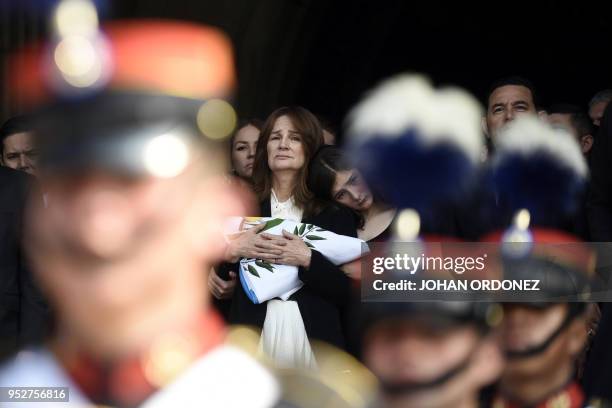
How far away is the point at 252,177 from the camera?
364 cm

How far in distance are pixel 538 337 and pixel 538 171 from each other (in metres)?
0.57

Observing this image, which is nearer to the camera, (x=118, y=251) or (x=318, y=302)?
(x=118, y=251)

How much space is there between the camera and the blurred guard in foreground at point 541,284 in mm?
3234

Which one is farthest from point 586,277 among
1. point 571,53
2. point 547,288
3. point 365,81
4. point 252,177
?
point 571,53

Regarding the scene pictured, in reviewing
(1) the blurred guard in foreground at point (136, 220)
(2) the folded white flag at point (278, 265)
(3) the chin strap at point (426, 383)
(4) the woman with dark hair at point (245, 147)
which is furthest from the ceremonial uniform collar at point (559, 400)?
(1) the blurred guard in foreground at point (136, 220)

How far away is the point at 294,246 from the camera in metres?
3.42

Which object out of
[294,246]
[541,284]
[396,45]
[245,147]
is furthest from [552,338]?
[396,45]

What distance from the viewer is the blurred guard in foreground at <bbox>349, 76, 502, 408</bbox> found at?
3023 millimetres

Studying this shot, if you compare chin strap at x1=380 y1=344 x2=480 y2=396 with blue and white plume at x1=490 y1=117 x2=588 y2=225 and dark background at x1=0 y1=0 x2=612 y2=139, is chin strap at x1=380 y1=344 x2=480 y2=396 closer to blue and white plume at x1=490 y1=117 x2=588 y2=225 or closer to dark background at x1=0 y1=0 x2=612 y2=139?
blue and white plume at x1=490 y1=117 x2=588 y2=225

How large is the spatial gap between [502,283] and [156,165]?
2.31 meters

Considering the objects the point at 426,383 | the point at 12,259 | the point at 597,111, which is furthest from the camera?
the point at 597,111

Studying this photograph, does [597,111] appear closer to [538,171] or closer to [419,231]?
[538,171]

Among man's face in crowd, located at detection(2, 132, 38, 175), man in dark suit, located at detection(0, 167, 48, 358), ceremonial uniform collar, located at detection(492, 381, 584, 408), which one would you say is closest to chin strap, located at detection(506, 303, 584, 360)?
ceremonial uniform collar, located at detection(492, 381, 584, 408)

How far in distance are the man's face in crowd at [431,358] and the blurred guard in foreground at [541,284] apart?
0.11m
